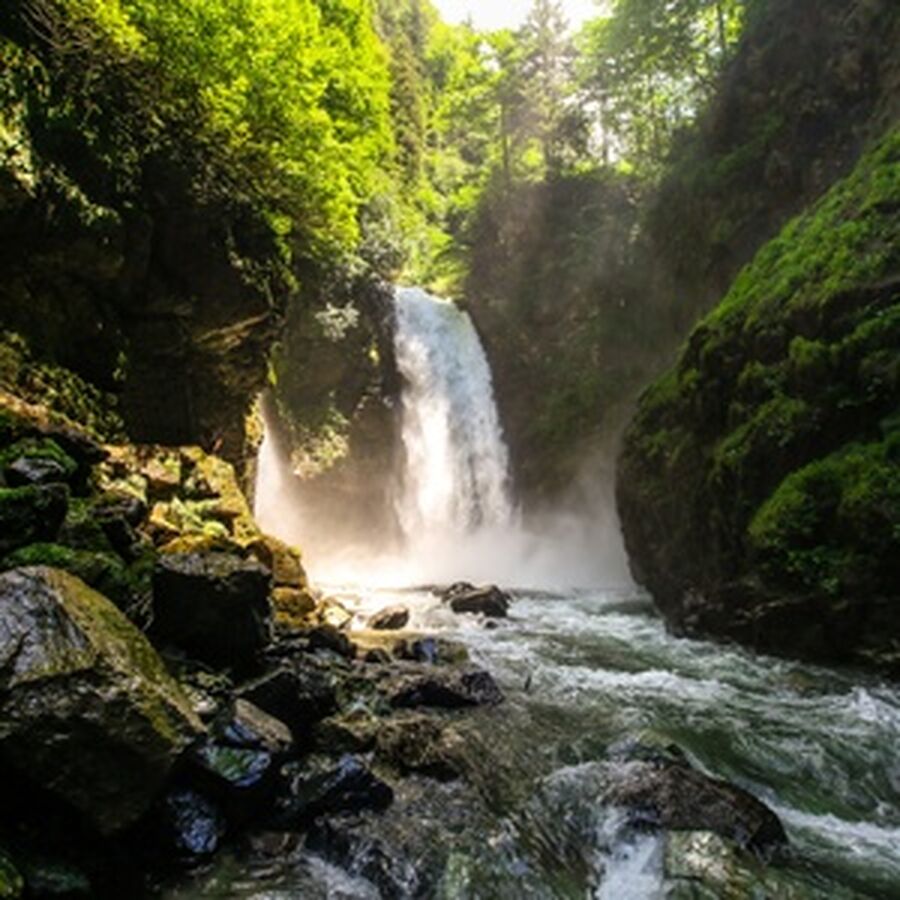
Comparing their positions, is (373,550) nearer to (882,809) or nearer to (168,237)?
(168,237)

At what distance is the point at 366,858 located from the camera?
520 centimetres

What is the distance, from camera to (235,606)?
25.1ft

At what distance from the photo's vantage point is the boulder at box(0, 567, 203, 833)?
14.5 ft

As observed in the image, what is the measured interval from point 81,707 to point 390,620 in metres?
9.35

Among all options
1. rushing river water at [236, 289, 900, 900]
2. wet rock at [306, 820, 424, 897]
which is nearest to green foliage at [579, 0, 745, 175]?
rushing river water at [236, 289, 900, 900]

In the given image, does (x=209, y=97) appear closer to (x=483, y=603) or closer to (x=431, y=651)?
(x=431, y=651)

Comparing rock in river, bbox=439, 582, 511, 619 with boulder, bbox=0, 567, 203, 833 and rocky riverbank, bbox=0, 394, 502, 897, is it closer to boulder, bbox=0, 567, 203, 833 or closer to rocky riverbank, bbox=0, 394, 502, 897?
rocky riverbank, bbox=0, 394, 502, 897

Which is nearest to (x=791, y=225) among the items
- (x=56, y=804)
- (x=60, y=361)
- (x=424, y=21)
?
(x=60, y=361)

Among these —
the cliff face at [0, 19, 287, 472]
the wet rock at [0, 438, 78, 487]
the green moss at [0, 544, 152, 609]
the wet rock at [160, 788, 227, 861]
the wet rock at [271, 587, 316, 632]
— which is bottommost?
the wet rock at [160, 788, 227, 861]

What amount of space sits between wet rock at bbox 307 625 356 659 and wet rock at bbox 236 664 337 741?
242cm

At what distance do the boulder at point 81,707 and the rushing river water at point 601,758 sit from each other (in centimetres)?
90

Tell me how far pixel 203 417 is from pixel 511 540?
47.8 ft

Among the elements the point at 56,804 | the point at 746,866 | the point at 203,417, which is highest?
the point at 203,417

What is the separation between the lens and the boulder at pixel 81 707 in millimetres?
4434
